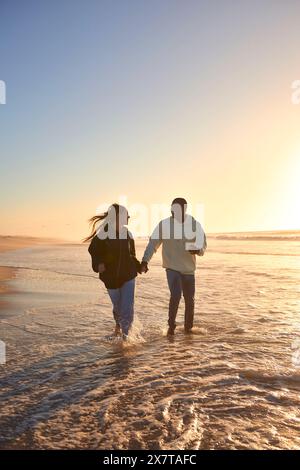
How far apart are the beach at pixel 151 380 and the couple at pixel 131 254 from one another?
59cm

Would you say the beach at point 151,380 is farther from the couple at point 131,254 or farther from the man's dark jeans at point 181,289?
the couple at point 131,254

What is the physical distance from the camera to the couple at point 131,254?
6.70 metres

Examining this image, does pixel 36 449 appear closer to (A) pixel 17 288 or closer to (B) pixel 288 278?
(A) pixel 17 288

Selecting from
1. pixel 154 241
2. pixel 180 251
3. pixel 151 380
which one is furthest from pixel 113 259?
pixel 151 380

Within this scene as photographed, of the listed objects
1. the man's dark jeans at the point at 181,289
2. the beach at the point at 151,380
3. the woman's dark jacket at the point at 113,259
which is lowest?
the beach at the point at 151,380

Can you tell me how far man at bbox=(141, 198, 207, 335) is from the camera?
7.32 metres

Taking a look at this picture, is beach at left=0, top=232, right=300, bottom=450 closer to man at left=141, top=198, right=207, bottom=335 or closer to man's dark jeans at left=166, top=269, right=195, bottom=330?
man's dark jeans at left=166, top=269, right=195, bottom=330

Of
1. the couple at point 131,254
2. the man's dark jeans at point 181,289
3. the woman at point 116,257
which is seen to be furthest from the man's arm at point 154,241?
the woman at point 116,257

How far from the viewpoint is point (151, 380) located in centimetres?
494

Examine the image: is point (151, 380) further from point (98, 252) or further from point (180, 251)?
→ point (180, 251)

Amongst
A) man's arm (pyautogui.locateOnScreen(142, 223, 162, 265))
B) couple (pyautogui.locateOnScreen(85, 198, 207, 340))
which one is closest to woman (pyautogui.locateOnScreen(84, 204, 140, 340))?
couple (pyautogui.locateOnScreen(85, 198, 207, 340))

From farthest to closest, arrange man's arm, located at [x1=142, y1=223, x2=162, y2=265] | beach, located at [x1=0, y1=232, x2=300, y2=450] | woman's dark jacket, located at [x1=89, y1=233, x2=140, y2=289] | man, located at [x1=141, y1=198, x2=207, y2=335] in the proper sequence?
1. man's arm, located at [x1=142, y1=223, x2=162, y2=265]
2. man, located at [x1=141, y1=198, x2=207, y2=335]
3. woman's dark jacket, located at [x1=89, y1=233, x2=140, y2=289]
4. beach, located at [x1=0, y1=232, x2=300, y2=450]
